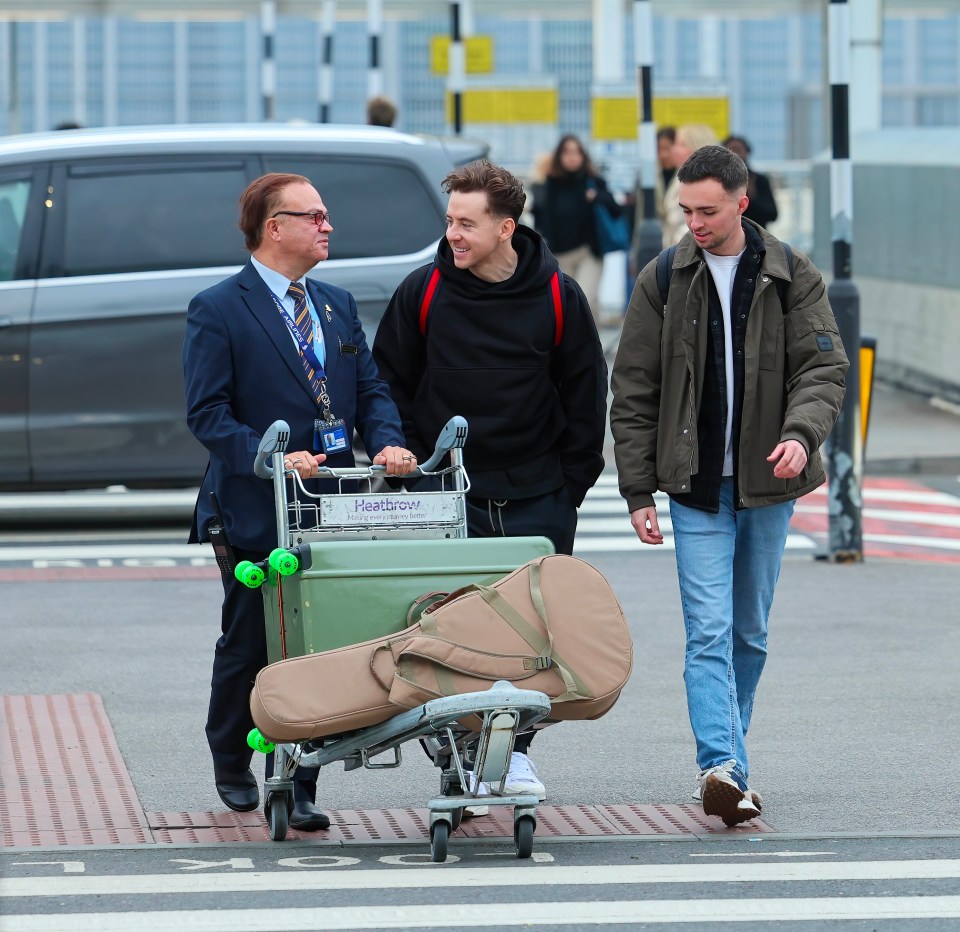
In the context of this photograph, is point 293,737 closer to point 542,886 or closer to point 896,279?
point 542,886

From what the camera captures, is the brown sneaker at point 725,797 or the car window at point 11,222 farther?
the car window at point 11,222

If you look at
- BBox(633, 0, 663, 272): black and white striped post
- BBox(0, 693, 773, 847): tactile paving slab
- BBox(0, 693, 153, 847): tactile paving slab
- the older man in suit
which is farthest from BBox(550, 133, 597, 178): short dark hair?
the older man in suit

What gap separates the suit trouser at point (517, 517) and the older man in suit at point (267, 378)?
1.20ft

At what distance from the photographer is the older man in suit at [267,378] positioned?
19.2ft

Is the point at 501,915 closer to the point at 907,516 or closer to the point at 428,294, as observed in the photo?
the point at 428,294

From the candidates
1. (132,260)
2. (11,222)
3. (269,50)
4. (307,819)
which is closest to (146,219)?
(132,260)

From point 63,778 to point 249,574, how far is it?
1388 millimetres

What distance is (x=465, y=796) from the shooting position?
17.7ft

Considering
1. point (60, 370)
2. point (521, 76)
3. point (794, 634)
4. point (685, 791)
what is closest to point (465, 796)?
point (685, 791)

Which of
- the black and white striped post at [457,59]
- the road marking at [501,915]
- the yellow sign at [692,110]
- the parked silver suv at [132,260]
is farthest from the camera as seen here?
the yellow sign at [692,110]

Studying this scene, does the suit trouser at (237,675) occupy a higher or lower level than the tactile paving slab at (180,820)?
higher

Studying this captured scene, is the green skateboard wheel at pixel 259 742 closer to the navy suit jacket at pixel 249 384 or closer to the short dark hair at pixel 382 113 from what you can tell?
the navy suit jacket at pixel 249 384

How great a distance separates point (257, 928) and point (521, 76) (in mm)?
26226

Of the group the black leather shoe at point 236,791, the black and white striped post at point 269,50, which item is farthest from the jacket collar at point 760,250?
the black and white striped post at point 269,50
